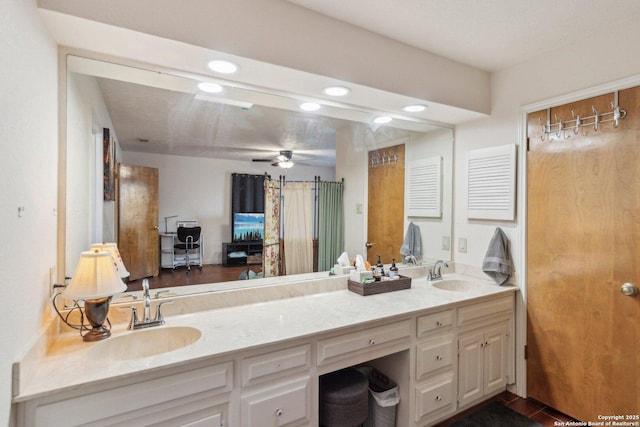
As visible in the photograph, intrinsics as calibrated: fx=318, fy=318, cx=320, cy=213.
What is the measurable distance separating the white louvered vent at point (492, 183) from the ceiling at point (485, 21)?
2.44 feet

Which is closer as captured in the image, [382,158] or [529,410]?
[529,410]

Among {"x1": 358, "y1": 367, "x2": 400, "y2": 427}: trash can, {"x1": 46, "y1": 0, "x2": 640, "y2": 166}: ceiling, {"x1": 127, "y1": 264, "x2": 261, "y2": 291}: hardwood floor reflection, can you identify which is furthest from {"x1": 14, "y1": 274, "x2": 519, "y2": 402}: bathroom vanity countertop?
{"x1": 46, "y1": 0, "x2": 640, "y2": 166}: ceiling

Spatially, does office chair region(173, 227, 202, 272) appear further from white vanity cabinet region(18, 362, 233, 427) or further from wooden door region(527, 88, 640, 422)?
wooden door region(527, 88, 640, 422)

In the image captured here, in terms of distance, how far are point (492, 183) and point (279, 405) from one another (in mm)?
2193

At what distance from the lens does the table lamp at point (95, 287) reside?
1.34 m

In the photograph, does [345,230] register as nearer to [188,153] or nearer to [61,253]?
[188,153]

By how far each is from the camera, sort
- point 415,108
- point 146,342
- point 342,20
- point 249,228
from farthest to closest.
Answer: point 415,108, point 249,228, point 342,20, point 146,342

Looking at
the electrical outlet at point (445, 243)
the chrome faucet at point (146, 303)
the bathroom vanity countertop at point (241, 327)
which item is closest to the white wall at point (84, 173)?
the chrome faucet at point (146, 303)

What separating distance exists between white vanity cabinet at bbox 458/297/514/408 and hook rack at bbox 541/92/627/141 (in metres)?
1.24

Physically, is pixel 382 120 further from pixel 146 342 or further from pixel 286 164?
pixel 146 342

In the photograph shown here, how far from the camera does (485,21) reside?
185 cm

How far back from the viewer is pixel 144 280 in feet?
5.74

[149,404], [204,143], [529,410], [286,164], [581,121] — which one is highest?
[581,121]

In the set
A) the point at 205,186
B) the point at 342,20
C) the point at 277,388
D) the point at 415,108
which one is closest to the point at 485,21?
the point at 415,108
